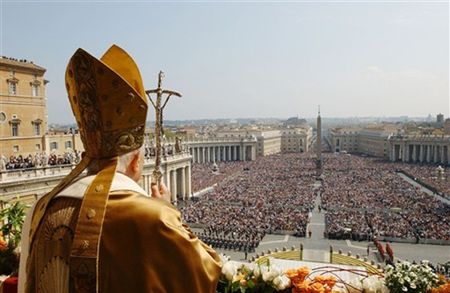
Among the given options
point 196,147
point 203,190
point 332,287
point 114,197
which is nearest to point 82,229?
point 114,197

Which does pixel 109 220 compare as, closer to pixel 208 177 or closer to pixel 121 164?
pixel 121 164

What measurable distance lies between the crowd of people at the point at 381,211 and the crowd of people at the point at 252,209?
9.40 ft

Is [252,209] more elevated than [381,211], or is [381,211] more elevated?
[252,209]

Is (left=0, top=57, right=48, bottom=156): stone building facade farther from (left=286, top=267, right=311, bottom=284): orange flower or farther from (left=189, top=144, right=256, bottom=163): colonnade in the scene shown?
(left=189, top=144, right=256, bottom=163): colonnade

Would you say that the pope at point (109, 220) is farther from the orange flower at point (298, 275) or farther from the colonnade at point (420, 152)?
the colonnade at point (420, 152)

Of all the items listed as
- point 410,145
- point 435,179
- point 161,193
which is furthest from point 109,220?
point 410,145

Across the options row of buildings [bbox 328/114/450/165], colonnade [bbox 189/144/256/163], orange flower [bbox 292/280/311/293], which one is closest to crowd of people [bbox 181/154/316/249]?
orange flower [bbox 292/280/311/293]

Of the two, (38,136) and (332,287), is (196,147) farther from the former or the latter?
(332,287)

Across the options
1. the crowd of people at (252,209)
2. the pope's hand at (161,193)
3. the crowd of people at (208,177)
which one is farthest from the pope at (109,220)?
the crowd of people at (208,177)

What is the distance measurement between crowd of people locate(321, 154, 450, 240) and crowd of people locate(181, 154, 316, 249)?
2.86 m

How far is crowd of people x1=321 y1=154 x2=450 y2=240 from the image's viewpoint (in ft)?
110

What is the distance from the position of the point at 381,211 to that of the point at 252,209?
1338cm

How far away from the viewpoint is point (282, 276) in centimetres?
571

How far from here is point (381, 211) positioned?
42.2 meters
